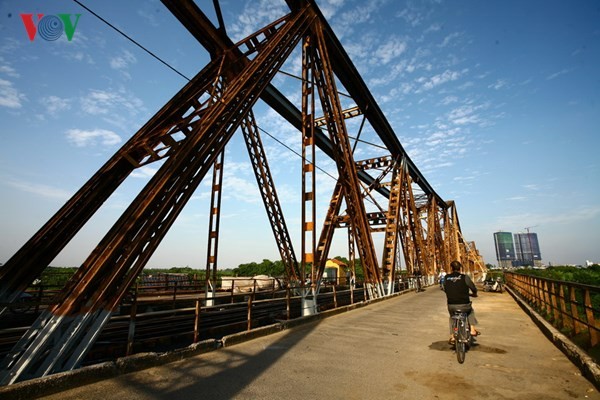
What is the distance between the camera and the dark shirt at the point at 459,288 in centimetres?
559

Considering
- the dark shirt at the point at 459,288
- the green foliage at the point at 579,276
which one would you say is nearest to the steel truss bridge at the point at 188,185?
the dark shirt at the point at 459,288

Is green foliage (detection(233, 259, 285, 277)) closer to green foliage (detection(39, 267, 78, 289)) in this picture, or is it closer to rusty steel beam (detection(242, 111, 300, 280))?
green foliage (detection(39, 267, 78, 289))

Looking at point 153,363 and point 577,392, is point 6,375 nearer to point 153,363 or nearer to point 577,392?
point 153,363

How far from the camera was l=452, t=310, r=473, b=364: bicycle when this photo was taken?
489 cm

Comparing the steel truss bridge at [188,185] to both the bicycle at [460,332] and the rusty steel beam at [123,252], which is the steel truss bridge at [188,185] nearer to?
the rusty steel beam at [123,252]

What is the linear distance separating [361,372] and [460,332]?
2.05 meters

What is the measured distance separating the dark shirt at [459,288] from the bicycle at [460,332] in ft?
0.71

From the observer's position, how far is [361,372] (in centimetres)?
448

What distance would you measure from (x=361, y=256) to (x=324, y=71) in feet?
26.3

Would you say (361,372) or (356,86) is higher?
(356,86)

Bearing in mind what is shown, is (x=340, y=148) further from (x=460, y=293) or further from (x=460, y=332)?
(x=460, y=332)

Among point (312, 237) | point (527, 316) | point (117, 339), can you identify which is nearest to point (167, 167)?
point (312, 237)

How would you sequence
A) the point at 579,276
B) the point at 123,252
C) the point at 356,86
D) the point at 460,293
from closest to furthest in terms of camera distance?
1. the point at 123,252
2. the point at 460,293
3. the point at 356,86
4. the point at 579,276

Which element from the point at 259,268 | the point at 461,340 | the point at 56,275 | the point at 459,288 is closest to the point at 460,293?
the point at 459,288
